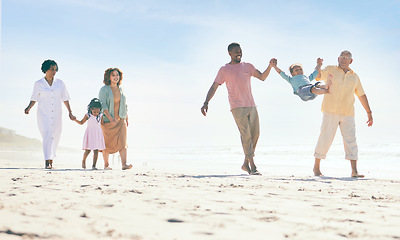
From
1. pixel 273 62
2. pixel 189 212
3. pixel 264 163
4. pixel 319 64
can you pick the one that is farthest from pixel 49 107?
pixel 264 163

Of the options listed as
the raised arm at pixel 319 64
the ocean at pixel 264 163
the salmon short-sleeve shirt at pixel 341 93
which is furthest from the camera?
the ocean at pixel 264 163

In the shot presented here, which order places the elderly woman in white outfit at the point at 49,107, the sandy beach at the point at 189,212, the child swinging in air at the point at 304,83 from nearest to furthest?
the sandy beach at the point at 189,212
the child swinging in air at the point at 304,83
the elderly woman in white outfit at the point at 49,107

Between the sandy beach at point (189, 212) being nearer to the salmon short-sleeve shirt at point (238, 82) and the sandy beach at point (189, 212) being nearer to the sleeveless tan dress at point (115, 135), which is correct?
the salmon short-sleeve shirt at point (238, 82)

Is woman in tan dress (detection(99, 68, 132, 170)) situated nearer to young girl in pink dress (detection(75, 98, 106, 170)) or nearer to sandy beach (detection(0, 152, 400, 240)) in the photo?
young girl in pink dress (detection(75, 98, 106, 170))

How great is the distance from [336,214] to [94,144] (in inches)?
245

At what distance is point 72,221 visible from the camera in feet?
8.83

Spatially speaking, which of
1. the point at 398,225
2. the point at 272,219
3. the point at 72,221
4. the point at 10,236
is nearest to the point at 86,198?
the point at 72,221

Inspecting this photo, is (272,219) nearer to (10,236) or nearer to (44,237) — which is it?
(44,237)

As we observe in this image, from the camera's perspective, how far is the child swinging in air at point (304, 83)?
6.50 meters

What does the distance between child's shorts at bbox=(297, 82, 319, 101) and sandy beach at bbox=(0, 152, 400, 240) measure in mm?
2366

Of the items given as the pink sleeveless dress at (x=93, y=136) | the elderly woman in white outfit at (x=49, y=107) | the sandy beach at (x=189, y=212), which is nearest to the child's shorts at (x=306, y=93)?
the sandy beach at (x=189, y=212)

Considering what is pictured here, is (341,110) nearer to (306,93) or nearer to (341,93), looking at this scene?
(341,93)

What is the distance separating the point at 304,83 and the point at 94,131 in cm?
456

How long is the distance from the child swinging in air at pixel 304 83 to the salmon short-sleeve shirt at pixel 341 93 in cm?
34
